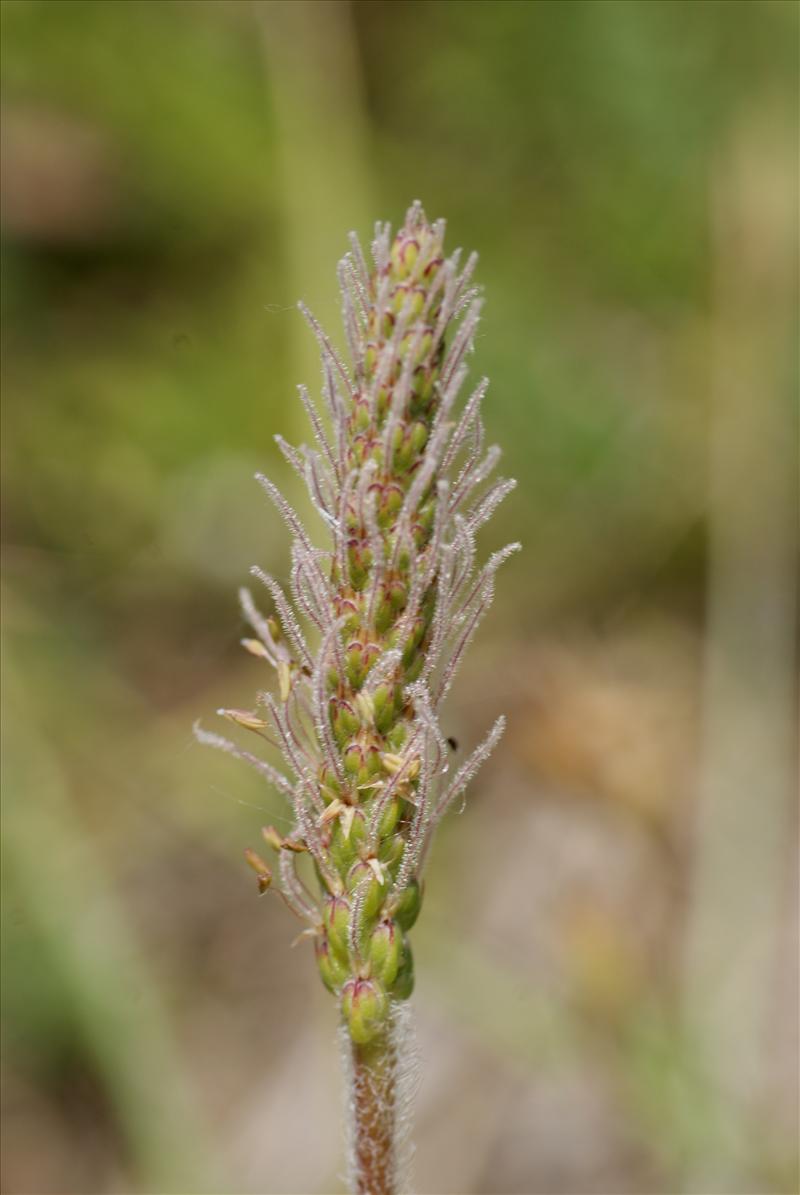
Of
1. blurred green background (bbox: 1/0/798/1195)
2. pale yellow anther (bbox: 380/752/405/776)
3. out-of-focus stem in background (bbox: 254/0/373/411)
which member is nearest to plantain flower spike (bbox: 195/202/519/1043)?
pale yellow anther (bbox: 380/752/405/776)

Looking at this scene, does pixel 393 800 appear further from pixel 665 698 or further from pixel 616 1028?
pixel 665 698

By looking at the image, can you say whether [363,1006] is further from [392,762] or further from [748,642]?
[748,642]

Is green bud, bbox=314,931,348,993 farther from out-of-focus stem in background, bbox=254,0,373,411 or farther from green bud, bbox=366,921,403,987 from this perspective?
out-of-focus stem in background, bbox=254,0,373,411

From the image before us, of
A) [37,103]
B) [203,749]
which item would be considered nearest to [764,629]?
[203,749]

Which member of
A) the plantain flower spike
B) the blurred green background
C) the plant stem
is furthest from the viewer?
the blurred green background

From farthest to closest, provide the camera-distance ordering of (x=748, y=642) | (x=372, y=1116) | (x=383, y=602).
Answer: (x=748, y=642) < (x=372, y=1116) < (x=383, y=602)

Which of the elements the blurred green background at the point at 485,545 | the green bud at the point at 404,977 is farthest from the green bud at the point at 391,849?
the blurred green background at the point at 485,545

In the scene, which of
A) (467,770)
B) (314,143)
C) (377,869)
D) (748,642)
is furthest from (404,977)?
(314,143)
